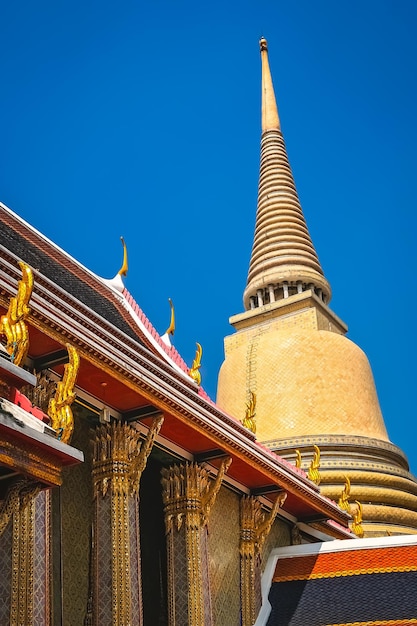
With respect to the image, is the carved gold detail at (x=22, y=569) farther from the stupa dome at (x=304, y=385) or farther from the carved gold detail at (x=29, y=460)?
the stupa dome at (x=304, y=385)

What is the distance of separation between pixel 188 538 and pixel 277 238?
1582 cm

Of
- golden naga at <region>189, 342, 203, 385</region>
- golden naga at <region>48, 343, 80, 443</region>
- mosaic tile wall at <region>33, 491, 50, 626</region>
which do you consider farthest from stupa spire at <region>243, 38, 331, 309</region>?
golden naga at <region>48, 343, 80, 443</region>

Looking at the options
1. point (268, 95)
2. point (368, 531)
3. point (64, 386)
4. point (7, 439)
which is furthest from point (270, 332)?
point (7, 439)

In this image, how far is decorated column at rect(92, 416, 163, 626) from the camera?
841cm

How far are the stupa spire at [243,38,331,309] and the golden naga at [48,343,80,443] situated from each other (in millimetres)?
17200

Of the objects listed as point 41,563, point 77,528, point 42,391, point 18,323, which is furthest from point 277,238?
point 18,323

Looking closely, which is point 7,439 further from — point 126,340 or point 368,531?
point 368,531

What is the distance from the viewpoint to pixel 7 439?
4512 millimetres

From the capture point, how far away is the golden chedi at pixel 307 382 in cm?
1845

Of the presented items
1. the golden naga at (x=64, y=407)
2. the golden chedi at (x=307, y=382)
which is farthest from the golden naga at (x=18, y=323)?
the golden chedi at (x=307, y=382)

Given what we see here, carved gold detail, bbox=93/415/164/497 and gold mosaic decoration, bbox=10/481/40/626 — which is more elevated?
carved gold detail, bbox=93/415/164/497

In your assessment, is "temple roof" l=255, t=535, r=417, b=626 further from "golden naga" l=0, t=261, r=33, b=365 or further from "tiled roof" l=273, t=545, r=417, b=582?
"golden naga" l=0, t=261, r=33, b=365

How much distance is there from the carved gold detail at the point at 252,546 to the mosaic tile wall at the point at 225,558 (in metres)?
0.07

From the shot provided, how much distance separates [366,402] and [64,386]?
15542 millimetres
